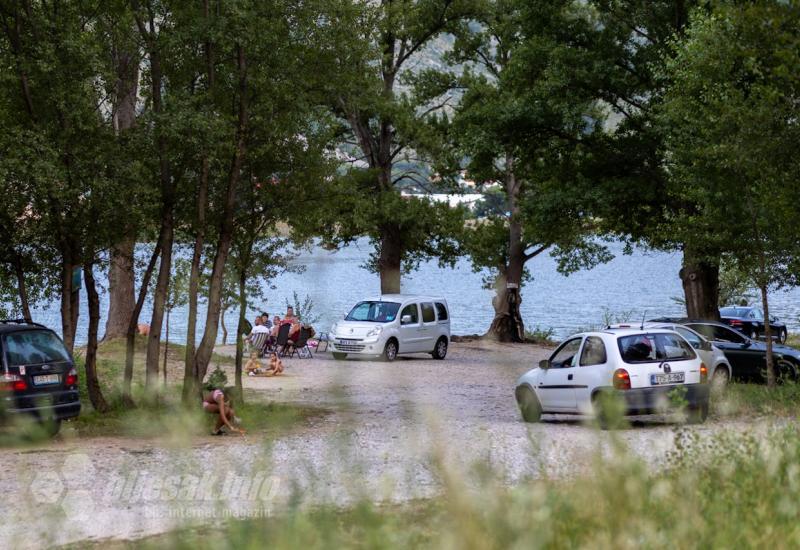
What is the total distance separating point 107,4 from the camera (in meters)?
18.8

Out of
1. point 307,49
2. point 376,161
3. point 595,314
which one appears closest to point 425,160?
point 376,161

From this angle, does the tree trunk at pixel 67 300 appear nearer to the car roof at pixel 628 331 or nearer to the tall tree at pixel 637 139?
the car roof at pixel 628 331

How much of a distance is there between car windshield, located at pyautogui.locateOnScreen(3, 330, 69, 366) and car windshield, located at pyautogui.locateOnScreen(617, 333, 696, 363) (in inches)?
301

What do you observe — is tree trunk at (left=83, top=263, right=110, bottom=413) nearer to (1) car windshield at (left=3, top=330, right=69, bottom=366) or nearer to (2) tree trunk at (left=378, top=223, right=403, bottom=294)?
(1) car windshield at (left=3, top=330, right=69, bottom=366)

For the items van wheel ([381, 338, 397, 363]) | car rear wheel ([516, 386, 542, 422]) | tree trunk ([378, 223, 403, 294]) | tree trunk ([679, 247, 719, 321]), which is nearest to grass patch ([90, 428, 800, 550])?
car rear wheel ([516, 386, 542, 422])

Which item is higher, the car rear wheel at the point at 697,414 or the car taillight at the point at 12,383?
the car taillight at the point at 12,383

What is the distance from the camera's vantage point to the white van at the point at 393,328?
3356 centimetres

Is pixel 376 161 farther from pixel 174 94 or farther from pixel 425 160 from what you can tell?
pixel 174 94

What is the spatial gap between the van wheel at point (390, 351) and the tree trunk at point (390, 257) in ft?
27.8

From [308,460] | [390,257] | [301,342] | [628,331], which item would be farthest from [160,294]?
[390,257]

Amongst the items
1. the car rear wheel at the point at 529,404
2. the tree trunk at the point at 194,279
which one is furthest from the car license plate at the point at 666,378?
the tree trunk at the point at 194,279

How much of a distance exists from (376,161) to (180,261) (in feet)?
54.6

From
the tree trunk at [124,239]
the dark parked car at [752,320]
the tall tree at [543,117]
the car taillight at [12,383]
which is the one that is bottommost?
the car taillight at [12,383]

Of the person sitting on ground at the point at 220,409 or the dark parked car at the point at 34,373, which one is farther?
the person sitting on ground at the point at 220,409
